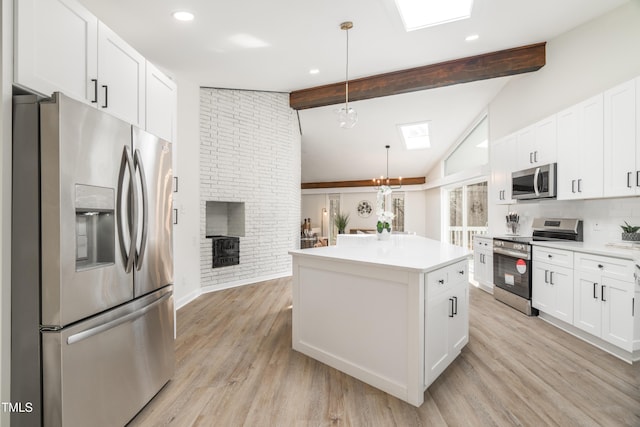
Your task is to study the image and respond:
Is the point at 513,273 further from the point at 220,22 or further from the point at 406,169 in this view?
the point at 406,169

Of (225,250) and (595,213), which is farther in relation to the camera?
(225,250)

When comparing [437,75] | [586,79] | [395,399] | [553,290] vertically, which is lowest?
[395,399]

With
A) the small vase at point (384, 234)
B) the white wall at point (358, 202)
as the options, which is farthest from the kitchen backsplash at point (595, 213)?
the white wall at point (358, 202)

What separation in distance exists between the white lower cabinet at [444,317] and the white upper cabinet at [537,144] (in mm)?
2192

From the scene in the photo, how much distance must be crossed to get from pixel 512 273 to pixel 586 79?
2355 millimetres

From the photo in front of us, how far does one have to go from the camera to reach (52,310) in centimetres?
128

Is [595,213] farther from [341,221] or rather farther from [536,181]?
[341,221]

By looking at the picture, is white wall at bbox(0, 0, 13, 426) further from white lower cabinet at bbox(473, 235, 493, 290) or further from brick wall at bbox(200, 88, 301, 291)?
white lower cabinet at bbox(473, 235, 493, 290)

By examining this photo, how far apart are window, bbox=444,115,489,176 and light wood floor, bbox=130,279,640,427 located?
12.7 feet

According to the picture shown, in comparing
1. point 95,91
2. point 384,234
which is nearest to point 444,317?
point 384,234

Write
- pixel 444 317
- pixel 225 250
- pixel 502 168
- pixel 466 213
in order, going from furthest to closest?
pixel 466 213 < pixel 225 250 < pixel 502 168 < pixel 444 317

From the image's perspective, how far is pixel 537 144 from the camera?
12.5 ft

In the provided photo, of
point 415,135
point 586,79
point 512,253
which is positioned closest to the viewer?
point 586,79

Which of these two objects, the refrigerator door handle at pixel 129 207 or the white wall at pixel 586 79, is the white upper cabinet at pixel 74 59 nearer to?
the refrigerator door handle at pixel 129 207
